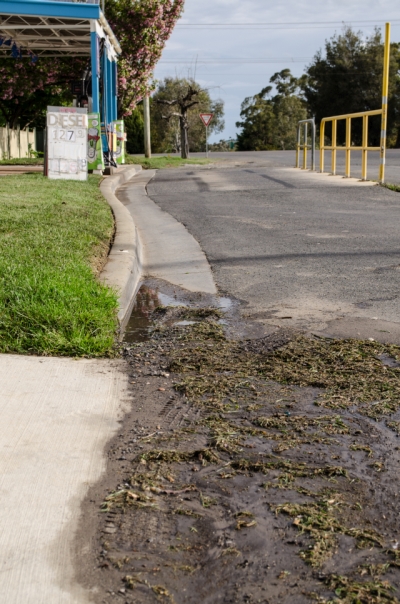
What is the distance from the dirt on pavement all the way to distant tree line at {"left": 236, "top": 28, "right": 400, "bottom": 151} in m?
50.3

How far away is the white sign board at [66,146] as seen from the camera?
13.8m

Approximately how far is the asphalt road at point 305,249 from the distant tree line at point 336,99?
41674mm

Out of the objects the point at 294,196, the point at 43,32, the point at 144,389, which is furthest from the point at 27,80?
the point at 144,389

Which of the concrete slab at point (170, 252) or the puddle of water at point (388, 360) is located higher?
the concrete slab at point (170, 252)

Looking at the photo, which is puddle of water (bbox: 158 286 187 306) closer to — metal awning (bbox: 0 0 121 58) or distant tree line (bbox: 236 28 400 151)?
metal awning (bbox: 0 0 121 58)

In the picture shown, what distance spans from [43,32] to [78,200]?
11.7 metres

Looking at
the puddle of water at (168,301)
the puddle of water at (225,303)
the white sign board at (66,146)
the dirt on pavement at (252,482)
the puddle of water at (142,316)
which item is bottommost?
Answer: the dirt on pavement at (252,482)

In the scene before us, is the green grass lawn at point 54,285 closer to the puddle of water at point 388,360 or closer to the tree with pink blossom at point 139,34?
the puddle of water at point 388,360

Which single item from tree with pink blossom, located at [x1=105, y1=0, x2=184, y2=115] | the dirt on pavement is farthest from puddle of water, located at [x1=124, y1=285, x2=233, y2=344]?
tree with pink blossom, located at [x1=105, y1=0, x2=184, y2=115]

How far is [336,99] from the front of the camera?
5634 cm

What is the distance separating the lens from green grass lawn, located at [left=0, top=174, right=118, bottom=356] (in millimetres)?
4094

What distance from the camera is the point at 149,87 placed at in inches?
1091

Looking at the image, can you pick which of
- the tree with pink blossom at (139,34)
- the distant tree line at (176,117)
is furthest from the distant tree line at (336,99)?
the tree with pink blossom at (139,34)

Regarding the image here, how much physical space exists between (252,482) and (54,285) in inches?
94.9
